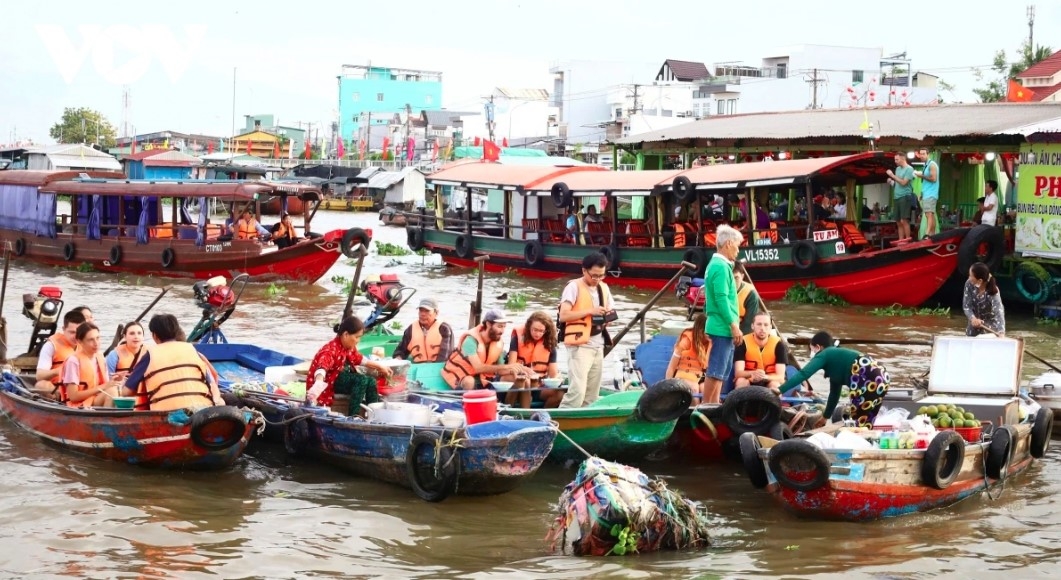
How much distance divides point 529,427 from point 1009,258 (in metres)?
13.1

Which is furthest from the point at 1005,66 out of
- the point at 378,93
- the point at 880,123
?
the point at 378,93

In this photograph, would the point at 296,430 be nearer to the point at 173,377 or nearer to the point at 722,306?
the point at 173,377

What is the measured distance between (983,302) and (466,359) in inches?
195

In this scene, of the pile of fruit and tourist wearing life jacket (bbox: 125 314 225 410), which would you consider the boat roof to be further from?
the pile of fruit

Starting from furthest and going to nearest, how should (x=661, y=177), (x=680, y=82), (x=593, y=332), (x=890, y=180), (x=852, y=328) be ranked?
(x=680, y=82)
(x=661, y=177)
(x=890, y=180)
(x=852, y=328)
(x=593, y=332)

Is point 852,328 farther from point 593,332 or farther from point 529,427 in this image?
point 529,427

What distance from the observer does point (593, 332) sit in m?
10.2

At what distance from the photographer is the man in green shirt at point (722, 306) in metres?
9.53

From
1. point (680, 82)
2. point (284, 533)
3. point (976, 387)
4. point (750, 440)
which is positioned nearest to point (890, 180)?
point (976, 387)

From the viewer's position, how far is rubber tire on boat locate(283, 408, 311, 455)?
32.1 feet

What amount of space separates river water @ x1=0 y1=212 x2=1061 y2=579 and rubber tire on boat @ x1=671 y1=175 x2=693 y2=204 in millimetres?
11554

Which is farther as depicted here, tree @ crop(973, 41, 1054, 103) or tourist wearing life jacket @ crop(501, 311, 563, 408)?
tree @ crop(973, 41, 1054, 103)

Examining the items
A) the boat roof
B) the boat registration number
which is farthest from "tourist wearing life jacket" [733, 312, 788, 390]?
the boat roof

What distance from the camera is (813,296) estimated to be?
20.5 m
